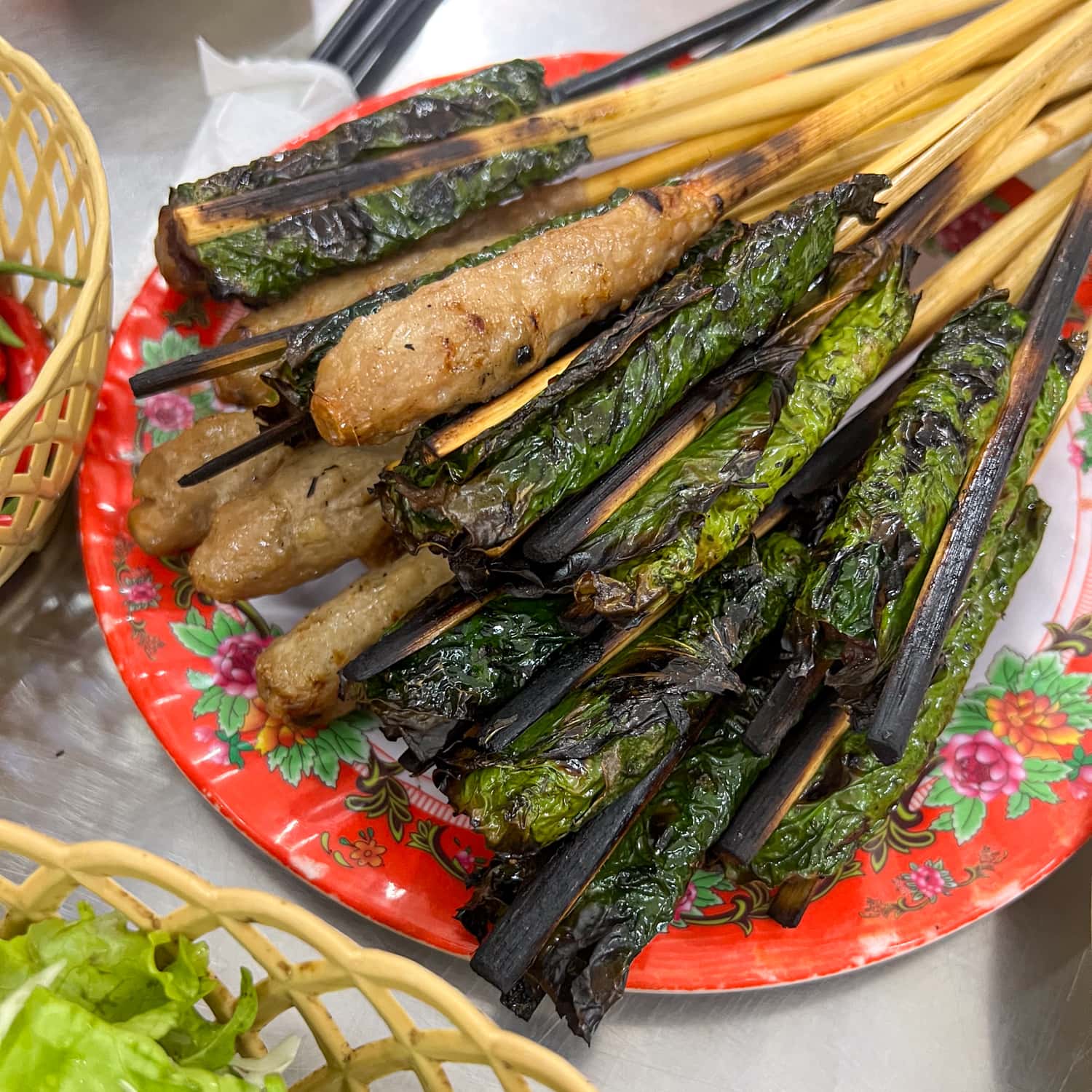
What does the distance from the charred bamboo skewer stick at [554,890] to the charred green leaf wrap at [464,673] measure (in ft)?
0.98

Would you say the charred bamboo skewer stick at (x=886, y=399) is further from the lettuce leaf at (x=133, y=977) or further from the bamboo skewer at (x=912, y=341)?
the lettuce leaf at (x=133, y=977)

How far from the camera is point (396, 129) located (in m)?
2.28

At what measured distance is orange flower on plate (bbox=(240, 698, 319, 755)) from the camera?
2051 millimetres

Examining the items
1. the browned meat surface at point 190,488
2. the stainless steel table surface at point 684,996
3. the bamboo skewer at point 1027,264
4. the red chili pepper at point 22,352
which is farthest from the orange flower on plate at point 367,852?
the bamboo skewer at point 1027,264

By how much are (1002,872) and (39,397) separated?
2358 millimetres

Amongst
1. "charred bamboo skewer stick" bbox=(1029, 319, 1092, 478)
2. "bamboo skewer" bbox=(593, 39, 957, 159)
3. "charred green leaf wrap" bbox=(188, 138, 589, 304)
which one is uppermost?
"bamboo skewer" bbox=(593, 39, 957, 159)

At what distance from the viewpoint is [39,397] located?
5.95 ft

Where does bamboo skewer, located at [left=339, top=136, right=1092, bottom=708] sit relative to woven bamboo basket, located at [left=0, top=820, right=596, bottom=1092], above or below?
above

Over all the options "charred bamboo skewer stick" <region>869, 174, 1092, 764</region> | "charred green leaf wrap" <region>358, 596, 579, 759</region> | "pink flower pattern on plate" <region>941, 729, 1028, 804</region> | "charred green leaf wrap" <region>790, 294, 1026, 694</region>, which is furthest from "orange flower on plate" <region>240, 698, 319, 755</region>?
"pink flower pattern on plate" <region>941, 729, 1028, 804</region>

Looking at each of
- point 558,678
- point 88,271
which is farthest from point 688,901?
point 88,271

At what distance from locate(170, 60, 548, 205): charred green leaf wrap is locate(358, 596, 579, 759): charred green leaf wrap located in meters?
1.26

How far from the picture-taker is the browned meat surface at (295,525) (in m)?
2.01

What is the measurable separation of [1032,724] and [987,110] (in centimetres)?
157

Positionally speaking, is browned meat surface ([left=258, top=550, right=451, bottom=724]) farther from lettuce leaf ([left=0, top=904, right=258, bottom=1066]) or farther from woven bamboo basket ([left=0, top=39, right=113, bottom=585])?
woven bamboo basket ([left=0, top=39, right=113, bottom=585])
